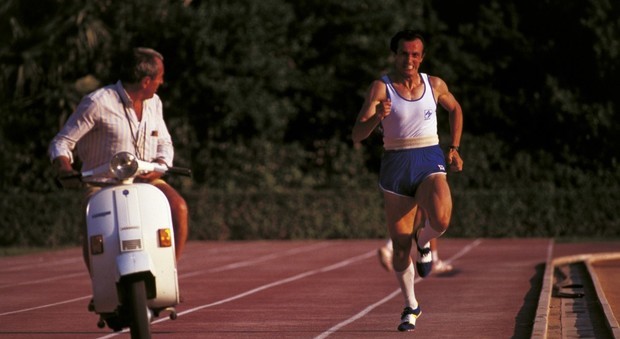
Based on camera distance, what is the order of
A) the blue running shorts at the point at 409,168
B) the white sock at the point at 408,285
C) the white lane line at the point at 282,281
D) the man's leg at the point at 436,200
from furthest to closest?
the white lane line at the point at 282,281
the white sock at the point at 408,285
the blue running shorts at the point at 409,168
the man's leg at the point at 436,200

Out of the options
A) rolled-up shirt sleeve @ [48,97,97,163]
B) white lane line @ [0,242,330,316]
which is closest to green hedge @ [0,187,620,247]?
white lane line @ [0,242,330,316]

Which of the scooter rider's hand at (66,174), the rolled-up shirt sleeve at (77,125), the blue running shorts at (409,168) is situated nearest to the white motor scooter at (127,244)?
the scooter rider's hand at (66,174)

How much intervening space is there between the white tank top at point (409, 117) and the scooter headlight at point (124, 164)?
9.30ft

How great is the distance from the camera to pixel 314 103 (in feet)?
136

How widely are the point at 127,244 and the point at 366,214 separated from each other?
28.9 m

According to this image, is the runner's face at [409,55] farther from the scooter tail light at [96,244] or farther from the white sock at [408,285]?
the scooter tail light at [96,244]

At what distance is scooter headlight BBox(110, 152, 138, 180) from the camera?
886cm

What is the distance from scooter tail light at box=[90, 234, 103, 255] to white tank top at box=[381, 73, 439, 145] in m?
3.06

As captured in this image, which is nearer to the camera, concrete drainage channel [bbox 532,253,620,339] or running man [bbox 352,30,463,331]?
running man [bbox 352,30,463,331]

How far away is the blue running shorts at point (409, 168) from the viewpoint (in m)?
11.1

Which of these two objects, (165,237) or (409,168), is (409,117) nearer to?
(409,168)

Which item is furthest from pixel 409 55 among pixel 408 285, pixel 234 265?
pixel 234 265

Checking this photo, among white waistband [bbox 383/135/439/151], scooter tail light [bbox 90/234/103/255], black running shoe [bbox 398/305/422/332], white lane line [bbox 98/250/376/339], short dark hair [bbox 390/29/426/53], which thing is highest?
short dark hair [bbox 390/29/426/53]

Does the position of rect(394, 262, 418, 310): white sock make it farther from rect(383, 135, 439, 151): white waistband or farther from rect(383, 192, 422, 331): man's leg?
rect(383, 135, 439, 151): white waistband
